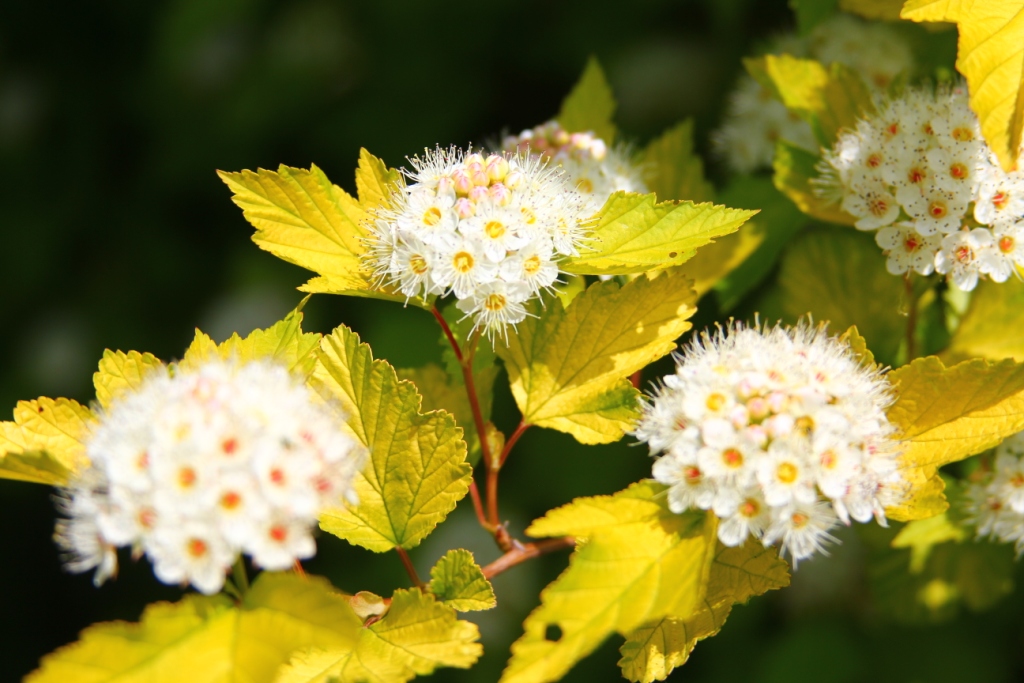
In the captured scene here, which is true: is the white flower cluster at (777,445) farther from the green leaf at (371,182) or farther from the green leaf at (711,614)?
the green leaf at (371,182)

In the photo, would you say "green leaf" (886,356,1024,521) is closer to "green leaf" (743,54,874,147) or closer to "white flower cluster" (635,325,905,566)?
"white flower cluster" (635,325,905,566)

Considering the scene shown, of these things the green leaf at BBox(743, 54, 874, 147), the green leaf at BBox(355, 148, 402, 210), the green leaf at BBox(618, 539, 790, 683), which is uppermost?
the green leaf at BBox(355, 148, 402, 210)

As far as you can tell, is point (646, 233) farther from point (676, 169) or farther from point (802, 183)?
point (676, 169)

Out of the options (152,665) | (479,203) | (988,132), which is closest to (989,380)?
(988,132)

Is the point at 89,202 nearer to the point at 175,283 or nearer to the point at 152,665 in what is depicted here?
the point at 175,283

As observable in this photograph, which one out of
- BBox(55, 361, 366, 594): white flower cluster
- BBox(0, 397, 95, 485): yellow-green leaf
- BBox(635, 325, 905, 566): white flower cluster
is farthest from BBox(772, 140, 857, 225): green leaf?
BBox(0, 397, 95, 485): yellow-green leaf

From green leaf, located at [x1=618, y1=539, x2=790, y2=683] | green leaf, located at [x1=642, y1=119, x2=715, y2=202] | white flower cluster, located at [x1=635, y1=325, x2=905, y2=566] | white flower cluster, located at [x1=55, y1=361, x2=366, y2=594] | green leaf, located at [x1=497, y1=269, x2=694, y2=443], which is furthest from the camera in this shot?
green leaf, located at [x1=642, y1=119, x2=715, y2=202]

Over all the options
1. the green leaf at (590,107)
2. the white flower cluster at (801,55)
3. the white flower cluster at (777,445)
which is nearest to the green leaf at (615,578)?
the white flower cluster at (777,445)
